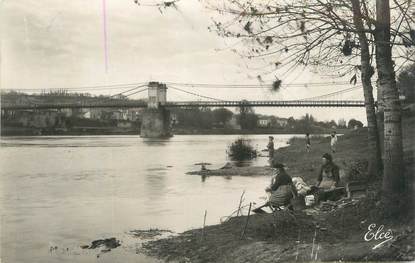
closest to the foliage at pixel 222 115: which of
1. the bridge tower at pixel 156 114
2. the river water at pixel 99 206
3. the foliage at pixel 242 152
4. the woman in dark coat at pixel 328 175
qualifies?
the bridge tower at pixel 156 114

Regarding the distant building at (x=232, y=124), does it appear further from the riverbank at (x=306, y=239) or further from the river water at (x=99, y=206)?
the riverbank at (x=306, y=239)

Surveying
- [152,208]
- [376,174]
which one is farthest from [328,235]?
[152,208]

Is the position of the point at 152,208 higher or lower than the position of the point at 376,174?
lower

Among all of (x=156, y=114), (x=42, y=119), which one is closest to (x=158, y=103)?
(x=156, y=114)

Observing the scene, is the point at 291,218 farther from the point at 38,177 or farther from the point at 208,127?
the point at 208,127

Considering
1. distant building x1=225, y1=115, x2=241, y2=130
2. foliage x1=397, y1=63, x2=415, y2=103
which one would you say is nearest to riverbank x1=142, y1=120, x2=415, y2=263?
foliage x1=397, y1=63, x2=415, y2=103
